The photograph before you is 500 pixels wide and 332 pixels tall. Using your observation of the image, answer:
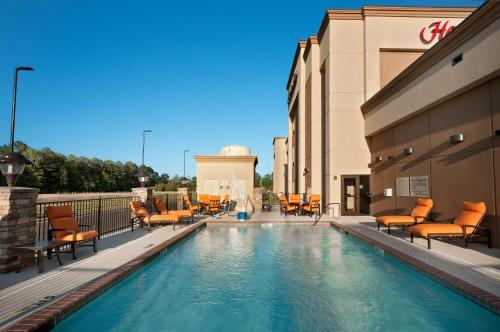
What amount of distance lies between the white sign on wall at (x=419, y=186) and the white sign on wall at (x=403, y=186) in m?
0.30

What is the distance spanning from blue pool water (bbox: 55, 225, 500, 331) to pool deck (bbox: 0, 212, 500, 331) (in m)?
0.34

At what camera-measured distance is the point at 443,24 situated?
1552cm

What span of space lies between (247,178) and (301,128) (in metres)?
5.41

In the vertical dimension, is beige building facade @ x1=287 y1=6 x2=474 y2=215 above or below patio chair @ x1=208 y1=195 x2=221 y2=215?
above

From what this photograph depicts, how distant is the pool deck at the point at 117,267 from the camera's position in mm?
3965

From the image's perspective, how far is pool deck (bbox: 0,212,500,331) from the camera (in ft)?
13.0

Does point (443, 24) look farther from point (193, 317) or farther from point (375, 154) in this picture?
point (193, 317)

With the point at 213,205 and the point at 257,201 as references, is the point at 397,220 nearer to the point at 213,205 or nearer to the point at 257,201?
the point at 213,205

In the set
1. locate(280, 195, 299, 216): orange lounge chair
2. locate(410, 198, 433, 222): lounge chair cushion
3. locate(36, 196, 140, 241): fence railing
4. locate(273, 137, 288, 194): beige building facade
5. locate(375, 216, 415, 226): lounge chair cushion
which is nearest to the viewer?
locate(36, 196, 140, 241): fence railing

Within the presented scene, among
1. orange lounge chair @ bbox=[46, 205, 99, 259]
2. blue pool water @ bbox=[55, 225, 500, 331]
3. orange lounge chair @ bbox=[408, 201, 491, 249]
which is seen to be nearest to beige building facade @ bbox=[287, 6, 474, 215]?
orange lounge chair @ bbox=[408, 201, 491, 249]

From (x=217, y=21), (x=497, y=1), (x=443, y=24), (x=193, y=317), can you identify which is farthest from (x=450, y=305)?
(x=217, y=21)

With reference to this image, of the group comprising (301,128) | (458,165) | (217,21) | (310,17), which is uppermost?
(310,17)

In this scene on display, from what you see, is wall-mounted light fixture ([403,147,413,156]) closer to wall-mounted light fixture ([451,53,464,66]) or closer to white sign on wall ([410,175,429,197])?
white sign on wall ([410,175,429,197])

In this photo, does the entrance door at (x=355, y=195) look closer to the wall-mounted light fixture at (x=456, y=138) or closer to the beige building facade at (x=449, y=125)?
the beige building facade at (x=449, y=125)
